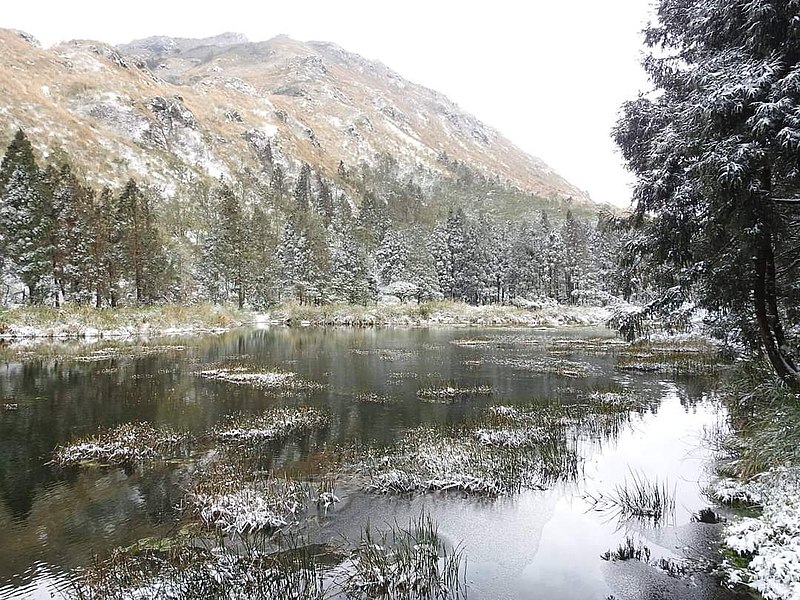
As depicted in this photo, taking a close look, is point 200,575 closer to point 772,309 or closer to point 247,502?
point 247,502

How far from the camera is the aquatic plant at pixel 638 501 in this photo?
27.1 feet

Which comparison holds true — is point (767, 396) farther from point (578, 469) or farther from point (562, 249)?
point (562, 249)

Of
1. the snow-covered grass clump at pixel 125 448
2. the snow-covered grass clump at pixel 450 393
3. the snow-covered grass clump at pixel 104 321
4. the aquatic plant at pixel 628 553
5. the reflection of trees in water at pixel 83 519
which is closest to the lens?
the aquatic plant at pixel 628 553

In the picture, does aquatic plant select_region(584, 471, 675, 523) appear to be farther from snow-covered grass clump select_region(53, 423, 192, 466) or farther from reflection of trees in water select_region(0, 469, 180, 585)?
snow-covered grass clump select_region(53, 423, 192, 466)

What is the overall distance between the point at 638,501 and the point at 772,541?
2.53m

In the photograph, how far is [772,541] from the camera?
6.11 m

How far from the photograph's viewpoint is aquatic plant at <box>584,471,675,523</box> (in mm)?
8258

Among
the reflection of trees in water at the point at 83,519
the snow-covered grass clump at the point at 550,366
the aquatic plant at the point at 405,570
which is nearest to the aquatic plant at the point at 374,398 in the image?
the reflection of trees in water at the point at 83,519

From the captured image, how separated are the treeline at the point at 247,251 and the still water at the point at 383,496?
6.28 m

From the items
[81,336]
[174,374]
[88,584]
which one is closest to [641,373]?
[174,374]

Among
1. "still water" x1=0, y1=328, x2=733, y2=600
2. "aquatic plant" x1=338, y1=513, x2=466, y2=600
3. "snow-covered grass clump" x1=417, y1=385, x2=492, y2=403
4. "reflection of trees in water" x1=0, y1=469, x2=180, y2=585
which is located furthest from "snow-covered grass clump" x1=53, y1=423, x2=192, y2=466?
"snow-covered grass clump" x1=417, y1=385, x2=492, y2=403

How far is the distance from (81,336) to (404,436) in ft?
119

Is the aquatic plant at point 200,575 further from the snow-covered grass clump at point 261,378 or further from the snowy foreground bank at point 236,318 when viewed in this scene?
the snowy foreground bank at point 236,318

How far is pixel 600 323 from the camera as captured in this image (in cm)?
6384
